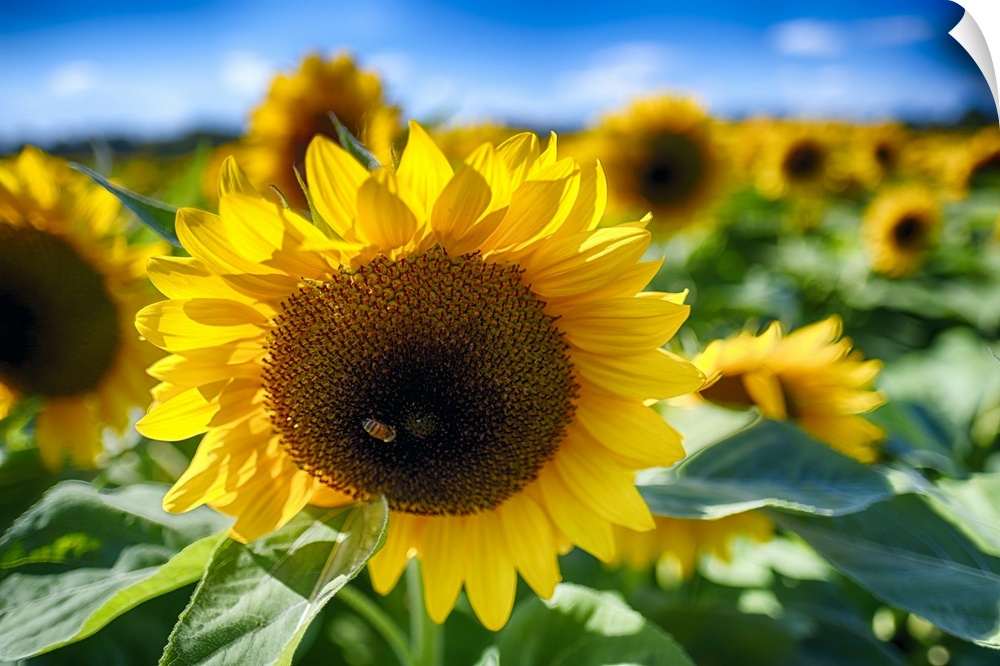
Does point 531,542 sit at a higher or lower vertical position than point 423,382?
lower

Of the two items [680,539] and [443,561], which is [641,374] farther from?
[680,539]

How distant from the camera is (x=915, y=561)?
64cm

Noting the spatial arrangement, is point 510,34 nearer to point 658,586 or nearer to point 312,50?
point 312,50

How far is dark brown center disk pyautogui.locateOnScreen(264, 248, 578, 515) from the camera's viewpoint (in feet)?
1.75

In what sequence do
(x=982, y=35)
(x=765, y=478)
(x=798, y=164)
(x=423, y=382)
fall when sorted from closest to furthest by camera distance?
(x=423, y=382), (x=765, y=478), (x=982, y=35), (x=798, y=164)

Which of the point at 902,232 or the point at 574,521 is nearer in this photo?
the point at 574,521

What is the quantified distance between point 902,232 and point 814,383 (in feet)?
5.35

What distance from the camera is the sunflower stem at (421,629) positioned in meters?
0.70

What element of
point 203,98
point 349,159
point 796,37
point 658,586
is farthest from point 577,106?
point 349,159

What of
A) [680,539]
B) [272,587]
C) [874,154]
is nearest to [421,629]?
[272,587]

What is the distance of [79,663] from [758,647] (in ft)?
2.24

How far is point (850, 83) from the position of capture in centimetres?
205

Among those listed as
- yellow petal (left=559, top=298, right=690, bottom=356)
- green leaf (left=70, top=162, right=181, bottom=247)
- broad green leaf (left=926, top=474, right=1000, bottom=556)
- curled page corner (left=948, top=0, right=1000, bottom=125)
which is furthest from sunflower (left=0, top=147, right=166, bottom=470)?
curled page corner (left=948, top=0, right=1000, bottom=125)

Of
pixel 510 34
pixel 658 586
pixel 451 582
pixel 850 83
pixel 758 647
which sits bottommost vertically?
pixel 658 586
